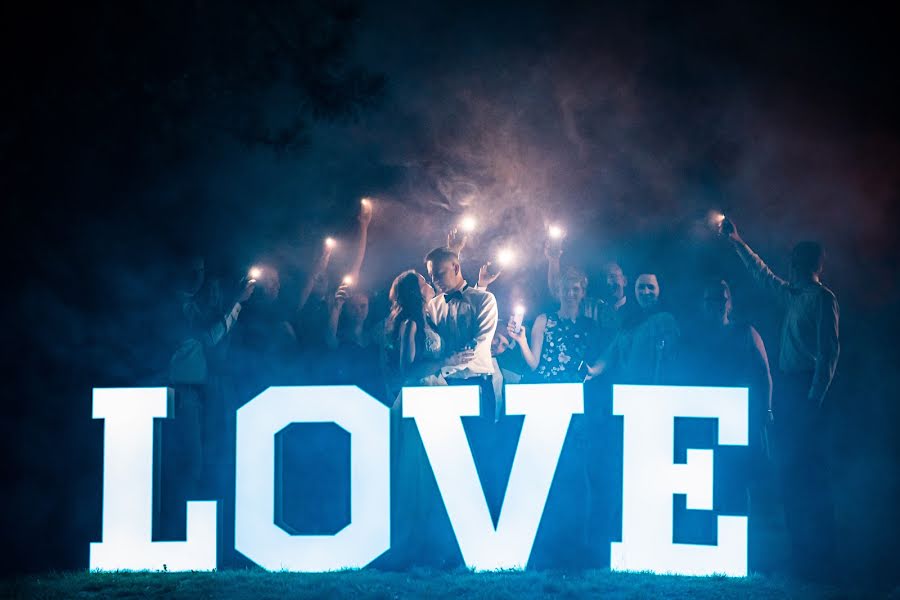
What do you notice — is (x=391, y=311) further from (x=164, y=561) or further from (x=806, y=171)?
(x=806, y=171)

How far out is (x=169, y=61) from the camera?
5781mm

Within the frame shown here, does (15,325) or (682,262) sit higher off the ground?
(682,262)

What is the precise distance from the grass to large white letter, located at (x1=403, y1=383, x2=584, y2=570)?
0.19m

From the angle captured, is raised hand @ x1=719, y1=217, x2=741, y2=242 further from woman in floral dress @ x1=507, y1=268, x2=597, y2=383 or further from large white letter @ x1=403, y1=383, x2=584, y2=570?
large white letter @ x1=403, y1=383, x2=584, y2=570

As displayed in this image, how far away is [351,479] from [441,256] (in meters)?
1.68

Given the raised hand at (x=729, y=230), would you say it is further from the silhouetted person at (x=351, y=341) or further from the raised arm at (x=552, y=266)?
the silhouetted person at (x=351, y=341)

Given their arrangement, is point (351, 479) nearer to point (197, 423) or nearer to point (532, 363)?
point (197, 423)

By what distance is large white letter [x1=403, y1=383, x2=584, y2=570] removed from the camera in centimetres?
486

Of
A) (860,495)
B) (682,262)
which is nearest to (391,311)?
(682,262)

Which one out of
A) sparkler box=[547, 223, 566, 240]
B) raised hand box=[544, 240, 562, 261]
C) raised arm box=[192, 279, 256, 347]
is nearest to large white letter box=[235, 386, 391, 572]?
raised arm box=[192, 279, 256, 347]

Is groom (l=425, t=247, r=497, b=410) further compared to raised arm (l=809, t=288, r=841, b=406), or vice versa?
groom (l=425, t=247, r=497, b=410)

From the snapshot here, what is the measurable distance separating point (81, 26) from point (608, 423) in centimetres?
512

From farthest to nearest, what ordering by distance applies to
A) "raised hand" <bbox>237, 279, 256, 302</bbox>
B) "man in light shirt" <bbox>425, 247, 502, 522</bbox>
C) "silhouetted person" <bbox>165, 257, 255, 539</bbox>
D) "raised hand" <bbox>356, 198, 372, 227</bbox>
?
1. "raised hand" <bbox>356, 198, 372, 227</bbox>
2. "raised hand" <bbox>237, 279, 256, 302</bbox>
3. "silhouetted person" <bbox>165, 257, 255, 539</bbox>
4. "man in light shirt" <bbox>425, 247, 502, 522</bbox>

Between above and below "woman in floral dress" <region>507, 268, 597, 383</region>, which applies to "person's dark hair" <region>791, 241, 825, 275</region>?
above
